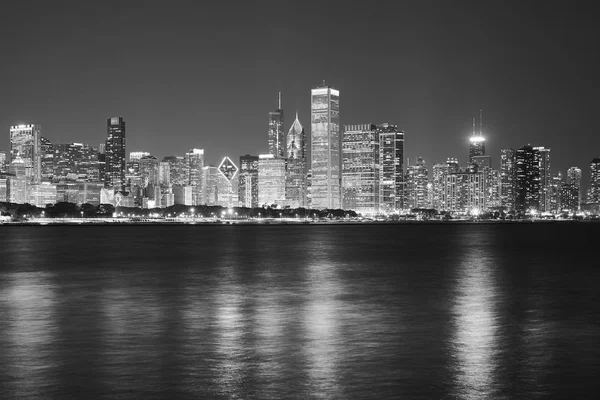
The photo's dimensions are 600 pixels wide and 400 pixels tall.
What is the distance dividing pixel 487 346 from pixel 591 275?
34322 mm

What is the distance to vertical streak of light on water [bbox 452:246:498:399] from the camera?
16328mm

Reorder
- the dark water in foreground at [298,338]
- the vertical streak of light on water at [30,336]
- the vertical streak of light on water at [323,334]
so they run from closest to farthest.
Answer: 1. the dark water in foreground at [298,338]
2. the vertical streak of light on water at [323,334]
3. the vertical streak of light on water at [30,336]

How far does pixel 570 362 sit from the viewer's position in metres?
19.1

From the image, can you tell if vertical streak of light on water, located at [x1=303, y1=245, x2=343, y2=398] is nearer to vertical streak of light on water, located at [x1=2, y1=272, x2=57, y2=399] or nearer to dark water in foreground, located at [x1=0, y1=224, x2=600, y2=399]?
dark water in foreground, located at [x1=0, y1=224, x2=600, y2=399]

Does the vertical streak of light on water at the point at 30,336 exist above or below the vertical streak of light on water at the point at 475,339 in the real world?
above

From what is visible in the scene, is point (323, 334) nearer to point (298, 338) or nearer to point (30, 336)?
point (298, 338)

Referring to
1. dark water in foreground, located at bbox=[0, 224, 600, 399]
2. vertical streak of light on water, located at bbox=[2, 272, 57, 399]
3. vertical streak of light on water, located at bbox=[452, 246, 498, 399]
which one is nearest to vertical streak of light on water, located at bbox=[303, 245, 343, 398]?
dark water in foreground, located at bbox=[0, 224, 600, 399]

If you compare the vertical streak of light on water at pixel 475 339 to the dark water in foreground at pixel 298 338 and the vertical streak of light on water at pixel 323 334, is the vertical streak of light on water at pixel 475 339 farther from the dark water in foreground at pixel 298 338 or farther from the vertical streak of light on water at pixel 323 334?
the vertical streak of light on water at pixel 323 334

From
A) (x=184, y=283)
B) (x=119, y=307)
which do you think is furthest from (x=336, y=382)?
(x=184, y=283)

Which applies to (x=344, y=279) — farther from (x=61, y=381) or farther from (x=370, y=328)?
(x=61, y=381)

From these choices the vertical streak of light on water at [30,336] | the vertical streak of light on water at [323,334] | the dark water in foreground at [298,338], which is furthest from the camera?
the vertical streak of light on water at [30,336]

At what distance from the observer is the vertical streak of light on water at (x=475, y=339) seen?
1633 centimetres

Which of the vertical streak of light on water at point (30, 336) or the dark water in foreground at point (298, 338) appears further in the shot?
the vertical streak of light on water at point (30, 336)

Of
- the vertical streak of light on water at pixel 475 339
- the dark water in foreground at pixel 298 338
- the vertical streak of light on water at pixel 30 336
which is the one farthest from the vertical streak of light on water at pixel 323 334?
the vertical streak of light on water at pixel 30 336
